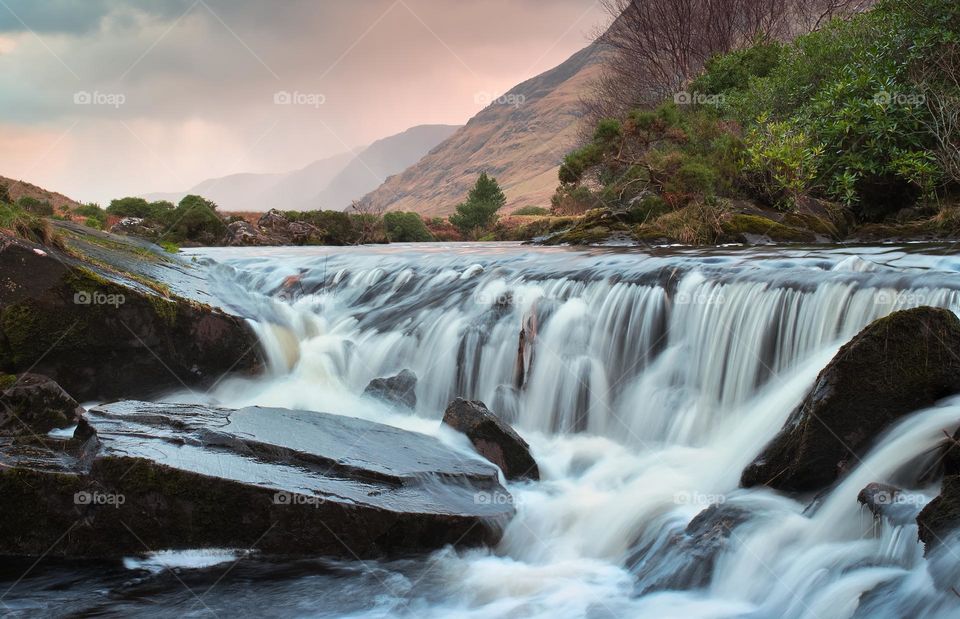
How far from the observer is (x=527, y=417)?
29.4 ft

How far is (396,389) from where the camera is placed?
366 inches

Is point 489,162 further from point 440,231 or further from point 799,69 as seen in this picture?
point 799,69

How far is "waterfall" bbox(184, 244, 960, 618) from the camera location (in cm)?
504

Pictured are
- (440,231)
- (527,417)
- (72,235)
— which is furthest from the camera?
(440,231)

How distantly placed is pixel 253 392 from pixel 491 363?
3116 mm

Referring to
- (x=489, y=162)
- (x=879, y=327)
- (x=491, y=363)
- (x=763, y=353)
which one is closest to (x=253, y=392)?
(x=491, y=363)
